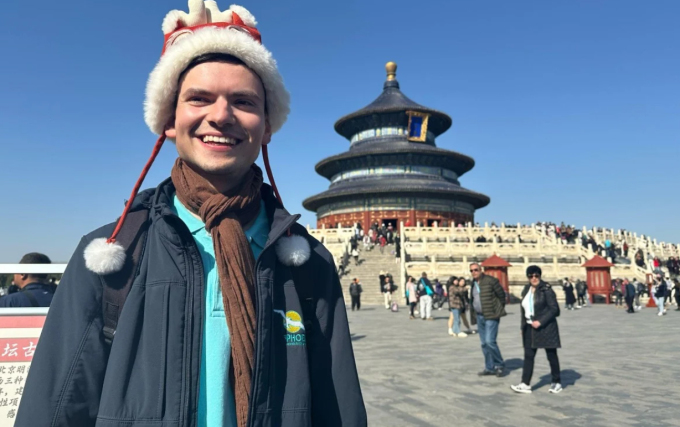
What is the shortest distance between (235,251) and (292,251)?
0.72ft

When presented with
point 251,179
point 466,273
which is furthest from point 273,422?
point 466,273

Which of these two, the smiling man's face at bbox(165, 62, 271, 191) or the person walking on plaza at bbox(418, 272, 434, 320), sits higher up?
the smiling man's face at bbox(165, 62, 271, 191)

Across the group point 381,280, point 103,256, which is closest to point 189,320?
point 103,256

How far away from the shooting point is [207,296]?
1.69 m

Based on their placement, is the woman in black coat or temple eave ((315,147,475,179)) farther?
temple eave ((315,147,475,179))

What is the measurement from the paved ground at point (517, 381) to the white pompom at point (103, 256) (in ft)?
13.0

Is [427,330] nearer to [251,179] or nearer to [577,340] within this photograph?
[577,340]

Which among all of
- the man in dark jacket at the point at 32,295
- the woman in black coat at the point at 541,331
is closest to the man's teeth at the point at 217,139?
the man in dark jacket at the point at 32,295

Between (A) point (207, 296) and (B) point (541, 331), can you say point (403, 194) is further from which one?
(A) point (207, 296)

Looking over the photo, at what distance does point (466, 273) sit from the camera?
21953 millimetres

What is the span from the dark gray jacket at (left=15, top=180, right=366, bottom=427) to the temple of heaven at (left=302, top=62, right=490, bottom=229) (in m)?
33.2

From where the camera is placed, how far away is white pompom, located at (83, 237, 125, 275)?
1.56 m

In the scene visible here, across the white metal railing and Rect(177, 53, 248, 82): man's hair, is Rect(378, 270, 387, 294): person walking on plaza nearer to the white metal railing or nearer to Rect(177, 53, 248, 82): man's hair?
the white metal railing

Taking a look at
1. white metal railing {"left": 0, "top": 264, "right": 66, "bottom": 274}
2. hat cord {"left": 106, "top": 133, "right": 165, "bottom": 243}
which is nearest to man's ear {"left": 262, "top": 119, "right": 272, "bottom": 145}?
hat cord {"left": 106, "top": 133, "right": 165, "bottom": 243}
